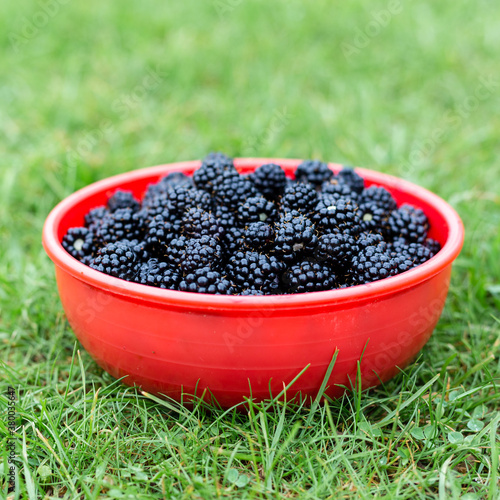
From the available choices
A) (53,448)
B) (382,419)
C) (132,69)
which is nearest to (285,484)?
(382,419)

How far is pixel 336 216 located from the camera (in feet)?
4.65

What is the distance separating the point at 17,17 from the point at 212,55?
1.81m

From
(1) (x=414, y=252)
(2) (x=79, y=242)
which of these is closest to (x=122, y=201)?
(2) (x=79, y=242)

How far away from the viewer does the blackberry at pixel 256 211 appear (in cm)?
147

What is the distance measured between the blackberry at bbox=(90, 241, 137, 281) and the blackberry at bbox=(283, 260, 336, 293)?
40 centimetres

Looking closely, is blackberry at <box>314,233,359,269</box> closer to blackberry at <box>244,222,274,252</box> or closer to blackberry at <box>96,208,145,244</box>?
blackberry at <box>244,222,274,252</box>

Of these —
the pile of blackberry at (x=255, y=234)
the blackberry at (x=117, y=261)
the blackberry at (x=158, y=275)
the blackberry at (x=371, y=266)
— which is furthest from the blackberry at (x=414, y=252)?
the blackberry at (x=117, y=261)

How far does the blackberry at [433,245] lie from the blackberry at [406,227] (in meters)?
0.02

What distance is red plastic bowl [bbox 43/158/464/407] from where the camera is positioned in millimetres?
1196

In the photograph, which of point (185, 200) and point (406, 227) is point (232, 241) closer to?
point (185, 200)

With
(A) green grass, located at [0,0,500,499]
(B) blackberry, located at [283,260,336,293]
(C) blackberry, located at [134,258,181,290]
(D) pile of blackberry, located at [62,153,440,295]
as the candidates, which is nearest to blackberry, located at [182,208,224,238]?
(D) pile of blackberry, located at [62,153,440,295]

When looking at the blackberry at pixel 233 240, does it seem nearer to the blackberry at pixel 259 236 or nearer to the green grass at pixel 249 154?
the blackberry at pixel 259 236

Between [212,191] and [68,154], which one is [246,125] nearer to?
[68,154]

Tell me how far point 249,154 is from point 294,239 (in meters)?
1.44
